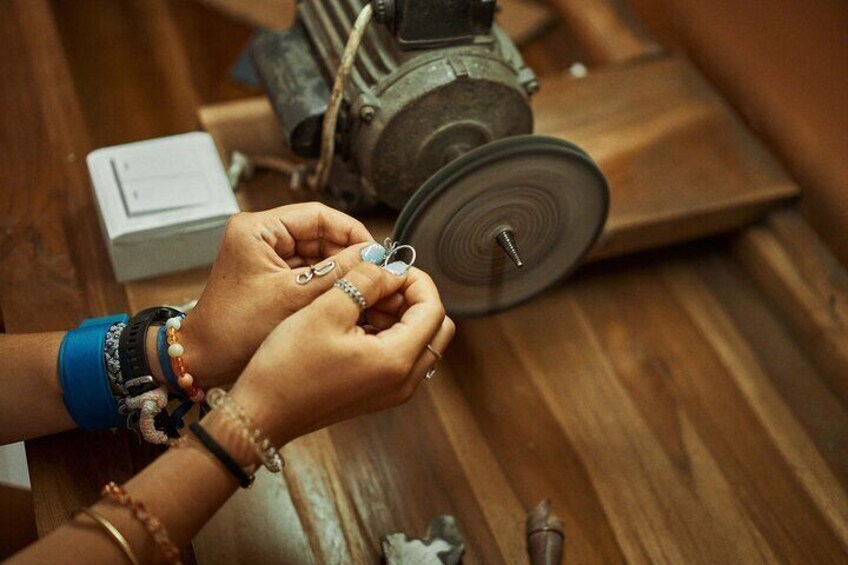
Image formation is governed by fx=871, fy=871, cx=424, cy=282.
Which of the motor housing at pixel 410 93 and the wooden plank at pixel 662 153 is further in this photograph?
the wooden plank at pixel 662 153

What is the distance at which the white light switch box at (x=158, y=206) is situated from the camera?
137 centimetres

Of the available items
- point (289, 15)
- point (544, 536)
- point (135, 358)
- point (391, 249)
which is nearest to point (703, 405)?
point (544, 536)

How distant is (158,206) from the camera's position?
4.56 ft

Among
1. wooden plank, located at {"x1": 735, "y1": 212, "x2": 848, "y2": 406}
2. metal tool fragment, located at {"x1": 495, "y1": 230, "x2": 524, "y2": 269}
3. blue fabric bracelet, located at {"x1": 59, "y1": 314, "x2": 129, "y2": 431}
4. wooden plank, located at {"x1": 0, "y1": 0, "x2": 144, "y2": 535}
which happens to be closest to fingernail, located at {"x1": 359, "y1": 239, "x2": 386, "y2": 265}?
metal tool fragment, located at {"x1": 495, "y1": 230, "x2": 524, "y2": 269}

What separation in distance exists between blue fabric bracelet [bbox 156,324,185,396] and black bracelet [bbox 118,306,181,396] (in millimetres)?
17

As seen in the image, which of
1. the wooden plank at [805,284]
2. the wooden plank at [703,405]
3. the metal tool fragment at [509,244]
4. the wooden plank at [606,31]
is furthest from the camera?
the wooden plank at [606,31]

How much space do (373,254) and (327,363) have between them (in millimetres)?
191

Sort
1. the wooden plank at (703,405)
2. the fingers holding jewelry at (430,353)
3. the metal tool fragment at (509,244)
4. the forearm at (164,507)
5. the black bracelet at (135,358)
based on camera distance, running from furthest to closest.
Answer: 1. the wooden plank at (703,405)
2. the metal tool fragment at (509,244)
3. the black bracelet at (135,358)
4. the fingers holding jewelry at (430,353)
5. the forearm at (164,507)

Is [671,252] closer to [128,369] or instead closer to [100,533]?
[128,369]

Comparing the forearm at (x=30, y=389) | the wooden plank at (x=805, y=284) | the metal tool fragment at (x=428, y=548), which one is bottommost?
the metal tool fragment at (x=428, y=548)

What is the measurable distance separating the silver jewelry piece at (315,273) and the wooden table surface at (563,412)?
364mm

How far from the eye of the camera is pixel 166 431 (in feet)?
3.69

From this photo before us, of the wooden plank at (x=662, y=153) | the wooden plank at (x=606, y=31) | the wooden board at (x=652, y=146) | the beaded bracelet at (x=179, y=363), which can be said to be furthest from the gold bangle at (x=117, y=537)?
the wooden plank at (x=606, y=31)

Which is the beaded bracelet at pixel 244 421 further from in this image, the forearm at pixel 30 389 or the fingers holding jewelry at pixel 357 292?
the forearm at pixel 30 389
